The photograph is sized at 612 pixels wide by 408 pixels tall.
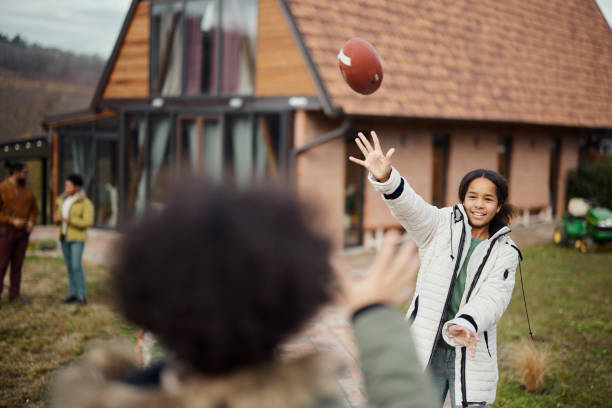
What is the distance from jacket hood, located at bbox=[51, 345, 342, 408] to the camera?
123 centimetres

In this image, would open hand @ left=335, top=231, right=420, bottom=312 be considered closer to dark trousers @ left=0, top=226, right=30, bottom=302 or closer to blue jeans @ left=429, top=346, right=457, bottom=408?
blue jeans @ left=429, top=346, right=457, bottom=408

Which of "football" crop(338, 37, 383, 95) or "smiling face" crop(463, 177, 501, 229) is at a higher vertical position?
"football" crop(338, 37, 383, 95)

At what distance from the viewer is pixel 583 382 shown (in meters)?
5.91

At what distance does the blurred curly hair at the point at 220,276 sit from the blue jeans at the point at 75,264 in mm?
7744

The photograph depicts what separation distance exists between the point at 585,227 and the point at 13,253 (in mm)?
11069

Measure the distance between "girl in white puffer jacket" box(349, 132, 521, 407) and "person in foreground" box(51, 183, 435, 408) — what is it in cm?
192

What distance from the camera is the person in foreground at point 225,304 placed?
124 centimetres

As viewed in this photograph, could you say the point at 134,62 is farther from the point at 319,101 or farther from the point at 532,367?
the point at 532,367

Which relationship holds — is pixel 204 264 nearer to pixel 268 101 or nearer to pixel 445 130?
pixel 268 101

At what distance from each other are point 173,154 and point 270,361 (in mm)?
13459

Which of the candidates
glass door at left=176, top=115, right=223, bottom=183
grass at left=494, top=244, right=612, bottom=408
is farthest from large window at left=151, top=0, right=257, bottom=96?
grass at left=494, top=244, right=612, bottom=408

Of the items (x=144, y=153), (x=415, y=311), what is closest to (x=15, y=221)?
(x=144, y=153)

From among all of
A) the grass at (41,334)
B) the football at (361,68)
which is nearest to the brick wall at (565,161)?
the grass at (41,334)

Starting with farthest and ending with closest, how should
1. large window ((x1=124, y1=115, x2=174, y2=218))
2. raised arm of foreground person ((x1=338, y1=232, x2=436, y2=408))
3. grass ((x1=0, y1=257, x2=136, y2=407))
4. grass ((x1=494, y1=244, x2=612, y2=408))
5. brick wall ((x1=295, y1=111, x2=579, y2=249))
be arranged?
1. large window ((x1=124, y1=115, x2=174, y2=218))
2. brick wall ((x1=295, y1=111, x2=579, y2=249))
3. grass ((x1=0, y1=257, x2=136, y2=407))
4. grass ((x1=494, y1=244, x2=612, y2=408))
5. raised arm of foreground person ((x1=338, y1=232, x2=436, y2=408))
